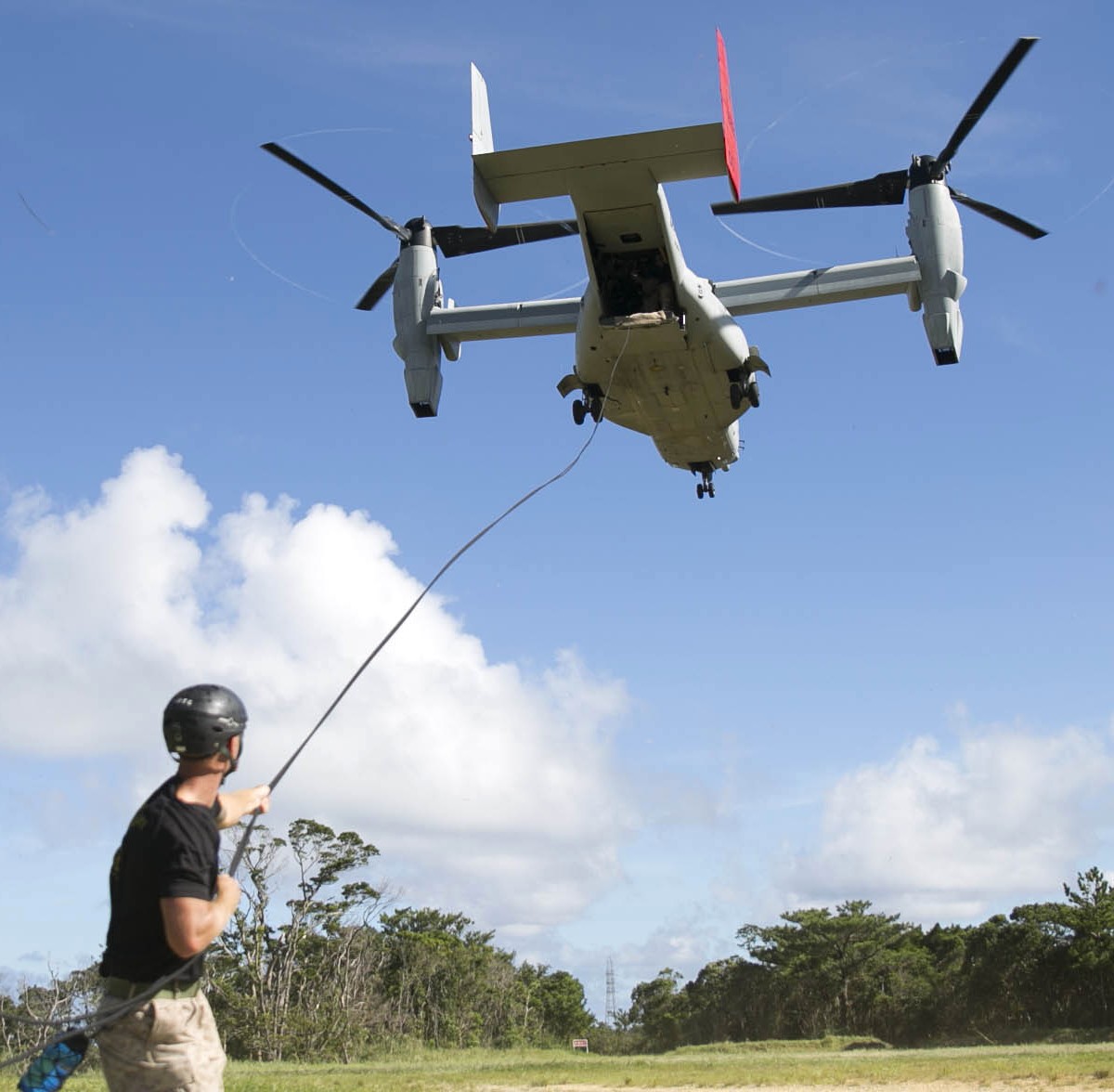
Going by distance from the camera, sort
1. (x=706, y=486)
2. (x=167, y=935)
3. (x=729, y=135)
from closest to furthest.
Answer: (x=167, y=935), (x=729, y=135), (x=706, y=486)

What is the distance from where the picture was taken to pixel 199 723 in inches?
146

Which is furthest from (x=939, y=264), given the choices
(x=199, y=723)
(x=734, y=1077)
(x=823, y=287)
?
(x=199, y=723)

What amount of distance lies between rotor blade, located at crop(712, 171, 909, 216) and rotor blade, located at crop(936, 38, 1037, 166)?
33.7 inches

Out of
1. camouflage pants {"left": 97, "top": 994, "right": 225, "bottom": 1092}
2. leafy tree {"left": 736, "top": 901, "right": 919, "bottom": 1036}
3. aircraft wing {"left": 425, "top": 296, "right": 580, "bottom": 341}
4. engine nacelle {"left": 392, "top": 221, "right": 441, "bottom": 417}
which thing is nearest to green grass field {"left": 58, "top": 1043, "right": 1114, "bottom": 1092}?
camouflage pants {"left": 97, "top": 994, "right": 225, "bottom": 1092}

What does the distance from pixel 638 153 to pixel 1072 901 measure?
39.0 metres

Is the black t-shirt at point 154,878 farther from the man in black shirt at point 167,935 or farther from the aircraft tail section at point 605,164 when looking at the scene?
the aircraft tail section at point 605,164

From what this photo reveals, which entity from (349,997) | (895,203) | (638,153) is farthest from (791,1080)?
(349,997)

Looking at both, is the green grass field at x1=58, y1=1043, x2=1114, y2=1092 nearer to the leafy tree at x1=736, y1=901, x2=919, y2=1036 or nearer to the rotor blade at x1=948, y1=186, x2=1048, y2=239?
the rotor blade at x1=948, y1=186, x2=1048, y2=239

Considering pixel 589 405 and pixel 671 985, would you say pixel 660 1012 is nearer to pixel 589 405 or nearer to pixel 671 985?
pixel 671 985

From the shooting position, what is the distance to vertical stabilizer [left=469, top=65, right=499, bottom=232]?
608 inches

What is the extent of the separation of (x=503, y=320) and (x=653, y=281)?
15.5 feet

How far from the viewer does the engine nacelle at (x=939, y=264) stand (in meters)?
19.5

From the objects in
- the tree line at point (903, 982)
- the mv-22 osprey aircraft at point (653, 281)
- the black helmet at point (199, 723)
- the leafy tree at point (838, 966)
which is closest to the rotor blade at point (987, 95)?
the mv-22 osprey aircraft at point (653, 281)

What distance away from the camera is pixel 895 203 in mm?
21094
